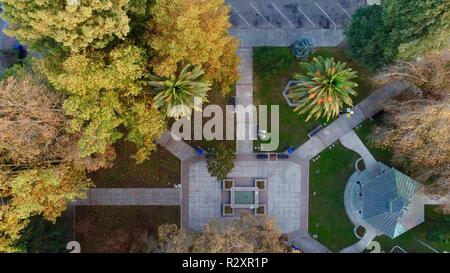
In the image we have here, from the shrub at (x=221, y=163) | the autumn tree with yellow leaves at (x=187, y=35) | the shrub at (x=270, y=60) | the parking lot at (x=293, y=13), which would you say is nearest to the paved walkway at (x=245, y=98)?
the shrub at (x=270, y=60)

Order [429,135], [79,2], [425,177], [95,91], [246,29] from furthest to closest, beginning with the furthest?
[246,29], [425,177], [429,135], [95,91], [79,2]

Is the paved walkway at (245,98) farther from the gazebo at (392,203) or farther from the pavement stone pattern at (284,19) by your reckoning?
the gazebo at (392,203)

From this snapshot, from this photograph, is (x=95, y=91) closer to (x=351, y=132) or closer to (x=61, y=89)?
(x=61, y=89)

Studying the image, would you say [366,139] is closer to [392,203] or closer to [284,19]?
[392,203]

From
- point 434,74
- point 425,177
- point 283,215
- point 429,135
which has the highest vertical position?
point 434,74

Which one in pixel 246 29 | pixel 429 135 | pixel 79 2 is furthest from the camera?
pixel 246 29

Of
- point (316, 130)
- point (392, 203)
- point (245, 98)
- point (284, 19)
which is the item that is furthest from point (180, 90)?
point (392, 203)
